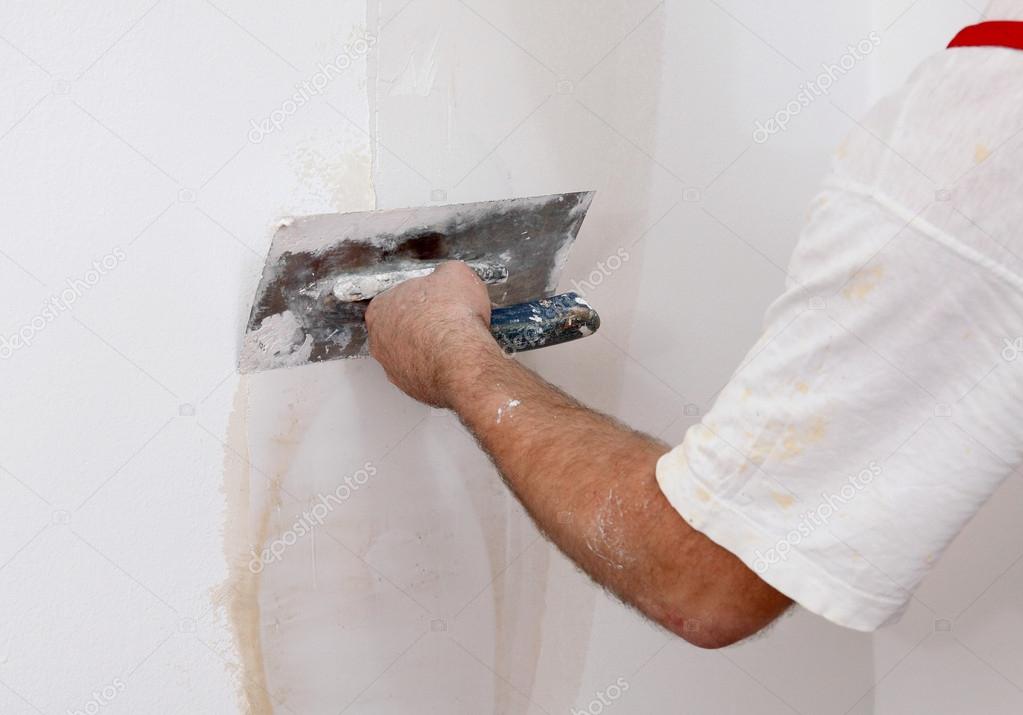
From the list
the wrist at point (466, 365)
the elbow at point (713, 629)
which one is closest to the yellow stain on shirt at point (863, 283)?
the elbow at point (713, 629)

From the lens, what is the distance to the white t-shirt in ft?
2.07

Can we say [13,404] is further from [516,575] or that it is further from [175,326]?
[516,575]

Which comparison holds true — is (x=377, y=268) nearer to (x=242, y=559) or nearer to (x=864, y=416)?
(x=242, y=559)

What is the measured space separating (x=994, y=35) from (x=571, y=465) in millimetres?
480

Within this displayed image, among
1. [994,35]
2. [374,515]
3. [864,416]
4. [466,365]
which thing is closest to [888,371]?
[864,416]

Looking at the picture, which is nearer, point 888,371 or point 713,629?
point 888,371

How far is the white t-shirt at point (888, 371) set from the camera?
24.9 inches

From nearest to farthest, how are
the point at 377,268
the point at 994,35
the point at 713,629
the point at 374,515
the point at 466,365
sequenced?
the point at 994,35
the point at 713,629
the point at 466,365
the point at 377,268
the point at 374,515


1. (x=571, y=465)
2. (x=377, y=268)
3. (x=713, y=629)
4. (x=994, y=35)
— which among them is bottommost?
(x=713, y=629)

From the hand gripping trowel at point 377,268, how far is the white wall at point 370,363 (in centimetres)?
4

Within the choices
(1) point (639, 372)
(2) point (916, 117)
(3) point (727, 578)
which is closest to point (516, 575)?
(1) point (639, 372)

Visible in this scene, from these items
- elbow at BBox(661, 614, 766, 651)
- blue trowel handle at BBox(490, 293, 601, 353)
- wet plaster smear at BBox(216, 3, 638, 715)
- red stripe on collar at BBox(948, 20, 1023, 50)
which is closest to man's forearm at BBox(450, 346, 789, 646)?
elbow at BBox(661, 614, 766, 651)

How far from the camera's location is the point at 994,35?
63 centimetres

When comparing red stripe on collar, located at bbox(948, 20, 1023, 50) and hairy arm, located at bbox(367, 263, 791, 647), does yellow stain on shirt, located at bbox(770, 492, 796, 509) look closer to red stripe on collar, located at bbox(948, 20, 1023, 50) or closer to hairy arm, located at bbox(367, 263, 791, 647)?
hairy arm, located at bbox(367, 263, 791, 647)
